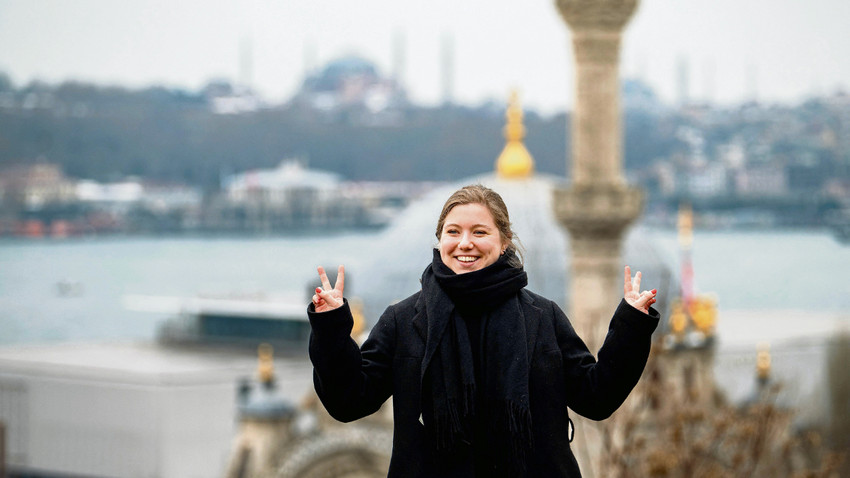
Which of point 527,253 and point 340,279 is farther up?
point 340,279

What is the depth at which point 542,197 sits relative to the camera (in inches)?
1542

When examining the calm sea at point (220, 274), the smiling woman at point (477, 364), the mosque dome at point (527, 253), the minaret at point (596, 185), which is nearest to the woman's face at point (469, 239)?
the smiling woman at point (477, 364)

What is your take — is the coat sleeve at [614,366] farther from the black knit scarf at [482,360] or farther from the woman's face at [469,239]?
the woman's face at [469,239]

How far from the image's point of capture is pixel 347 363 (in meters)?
5.06

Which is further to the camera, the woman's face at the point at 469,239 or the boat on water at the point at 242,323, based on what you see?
the boat on water at the point at 242,323

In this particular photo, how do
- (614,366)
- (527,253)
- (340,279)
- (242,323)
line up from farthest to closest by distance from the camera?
(242,323), (527,253), (614,366), (340,279)

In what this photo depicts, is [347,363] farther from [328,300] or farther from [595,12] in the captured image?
[595,12]

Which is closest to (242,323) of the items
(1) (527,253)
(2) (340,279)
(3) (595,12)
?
(1) (527,253)

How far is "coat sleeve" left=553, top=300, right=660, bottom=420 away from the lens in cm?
514

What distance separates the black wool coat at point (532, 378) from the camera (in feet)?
16.9

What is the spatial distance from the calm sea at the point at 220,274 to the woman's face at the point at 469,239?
7364cm

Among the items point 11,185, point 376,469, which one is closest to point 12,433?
point 376,469

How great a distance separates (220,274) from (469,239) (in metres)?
158

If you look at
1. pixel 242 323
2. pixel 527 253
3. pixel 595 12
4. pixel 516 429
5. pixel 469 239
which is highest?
pixel 595 12
